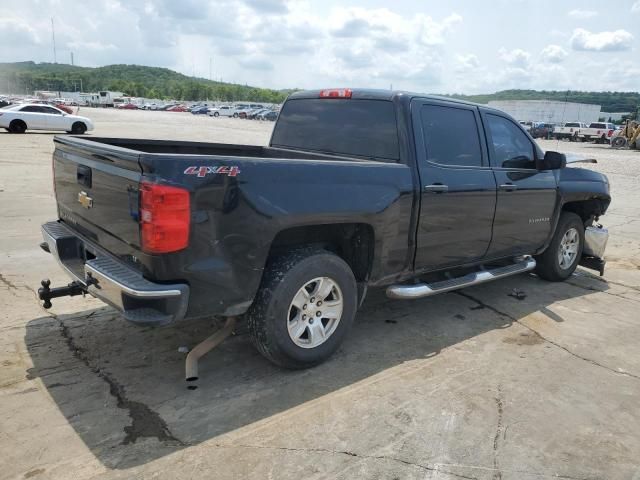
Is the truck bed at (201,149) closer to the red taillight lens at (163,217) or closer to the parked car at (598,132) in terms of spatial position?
the red taillight lens at (163,217)

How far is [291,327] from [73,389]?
4.80 ft

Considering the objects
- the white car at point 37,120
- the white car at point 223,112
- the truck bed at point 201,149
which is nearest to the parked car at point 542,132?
the white car at point 37,120

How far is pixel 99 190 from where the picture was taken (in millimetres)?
3469

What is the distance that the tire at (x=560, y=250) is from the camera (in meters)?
6.24

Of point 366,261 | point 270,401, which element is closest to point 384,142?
point 366,261

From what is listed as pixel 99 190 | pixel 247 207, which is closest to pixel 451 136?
pixel 247 207

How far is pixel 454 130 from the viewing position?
15.6ft

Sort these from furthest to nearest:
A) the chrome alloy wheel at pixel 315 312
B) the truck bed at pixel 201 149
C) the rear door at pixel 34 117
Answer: the rear door at pixel 34 117 < the truck bed at pixel 201 149 < the chrome alloy wheel at pixel 315 312

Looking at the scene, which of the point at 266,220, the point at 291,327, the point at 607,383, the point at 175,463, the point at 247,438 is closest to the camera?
the point at 175,463

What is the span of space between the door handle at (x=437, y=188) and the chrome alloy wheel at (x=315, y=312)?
114 cm

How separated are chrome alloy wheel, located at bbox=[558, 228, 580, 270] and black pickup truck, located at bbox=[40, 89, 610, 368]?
24.9 inches

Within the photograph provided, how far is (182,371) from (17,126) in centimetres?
2566

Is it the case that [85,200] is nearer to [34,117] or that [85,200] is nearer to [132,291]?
[132,291]

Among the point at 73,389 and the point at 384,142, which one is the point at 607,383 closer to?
the point at 384,142
